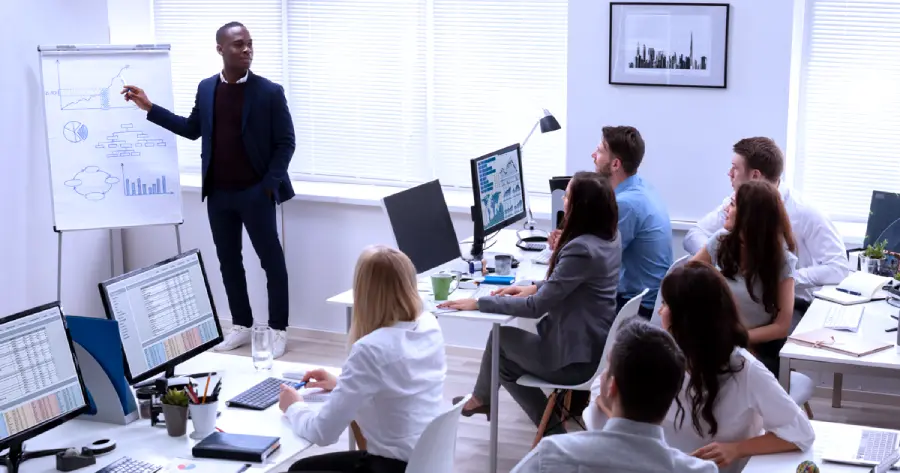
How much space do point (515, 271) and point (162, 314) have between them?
202 centimetres

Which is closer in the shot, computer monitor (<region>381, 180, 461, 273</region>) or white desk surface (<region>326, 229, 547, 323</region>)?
white desk surface (<region>326, 229, 547, 323</region>)

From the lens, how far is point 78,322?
3.03 m

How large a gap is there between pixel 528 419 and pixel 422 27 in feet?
7.97

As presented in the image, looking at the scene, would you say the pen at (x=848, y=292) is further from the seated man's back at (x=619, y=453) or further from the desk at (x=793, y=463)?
the seated man's back at (x=619, y=453)

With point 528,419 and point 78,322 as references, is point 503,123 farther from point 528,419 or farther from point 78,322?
point 78,322

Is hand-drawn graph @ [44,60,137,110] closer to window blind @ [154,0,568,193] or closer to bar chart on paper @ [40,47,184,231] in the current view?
bar chart on paper @ [40,47,184,231]

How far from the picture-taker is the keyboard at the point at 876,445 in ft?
9.05

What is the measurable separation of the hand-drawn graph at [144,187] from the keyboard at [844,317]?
3708 millimetres

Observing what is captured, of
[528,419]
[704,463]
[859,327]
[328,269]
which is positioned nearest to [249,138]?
[328,269]

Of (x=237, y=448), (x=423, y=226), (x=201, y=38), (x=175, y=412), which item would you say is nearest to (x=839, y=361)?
(x=423, y=226)

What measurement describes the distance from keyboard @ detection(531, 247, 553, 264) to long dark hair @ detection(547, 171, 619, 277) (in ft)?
2.67

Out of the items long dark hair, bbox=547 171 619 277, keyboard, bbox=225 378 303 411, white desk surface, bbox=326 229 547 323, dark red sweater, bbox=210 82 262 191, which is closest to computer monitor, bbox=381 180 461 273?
white desk surface, bbox=326 229 547 323

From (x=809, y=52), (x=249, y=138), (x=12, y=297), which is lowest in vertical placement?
(x=12, y=297)

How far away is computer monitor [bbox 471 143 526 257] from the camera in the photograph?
4969 millimetres
